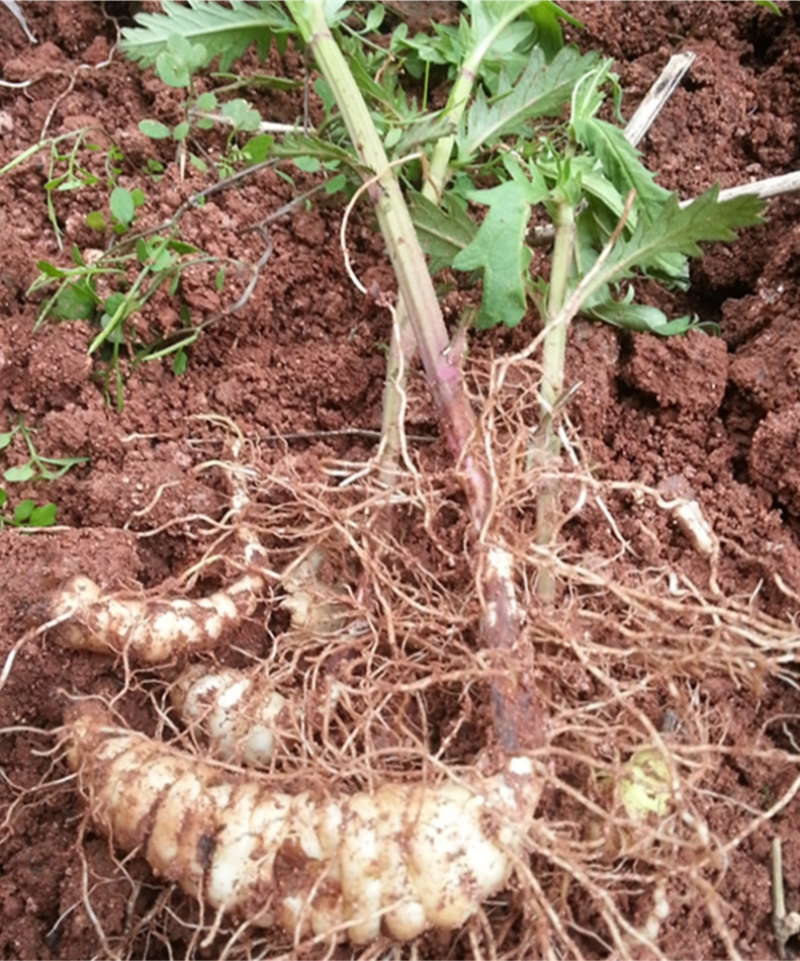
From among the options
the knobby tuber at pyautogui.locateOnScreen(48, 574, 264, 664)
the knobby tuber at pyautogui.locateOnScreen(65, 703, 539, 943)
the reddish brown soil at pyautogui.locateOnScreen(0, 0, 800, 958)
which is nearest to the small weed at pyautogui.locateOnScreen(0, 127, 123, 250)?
the reddish brown soil at pyautogui.locateOnScreen(0, 0, 800, 958)

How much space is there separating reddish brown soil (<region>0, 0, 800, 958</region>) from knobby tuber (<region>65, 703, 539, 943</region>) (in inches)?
4.4

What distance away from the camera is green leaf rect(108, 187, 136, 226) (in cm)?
143

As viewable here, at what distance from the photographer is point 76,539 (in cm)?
126

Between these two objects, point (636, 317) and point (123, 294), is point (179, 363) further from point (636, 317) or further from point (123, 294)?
point (636, 317)

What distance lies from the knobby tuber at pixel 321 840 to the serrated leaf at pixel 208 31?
1049mm

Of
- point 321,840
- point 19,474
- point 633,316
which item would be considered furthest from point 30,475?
point 633,316

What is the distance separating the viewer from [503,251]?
132 cm

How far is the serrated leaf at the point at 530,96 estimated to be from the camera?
4.78ft

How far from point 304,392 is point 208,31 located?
57cm

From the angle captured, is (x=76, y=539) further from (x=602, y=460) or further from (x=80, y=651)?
(x=602, y=460)

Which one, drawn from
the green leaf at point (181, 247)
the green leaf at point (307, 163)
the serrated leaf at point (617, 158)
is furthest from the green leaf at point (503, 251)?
the green leaf at point (181, 247)

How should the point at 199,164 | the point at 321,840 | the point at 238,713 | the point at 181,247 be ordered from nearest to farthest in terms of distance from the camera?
the point at 321,840
the point at 238,713
the point at 181,247
the point at 199,164

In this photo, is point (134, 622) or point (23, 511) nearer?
point (134, 622)

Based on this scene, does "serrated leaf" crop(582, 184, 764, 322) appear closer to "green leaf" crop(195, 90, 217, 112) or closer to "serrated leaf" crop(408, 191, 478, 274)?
"serrated leaf" crop(408, 191, 478, 274)
